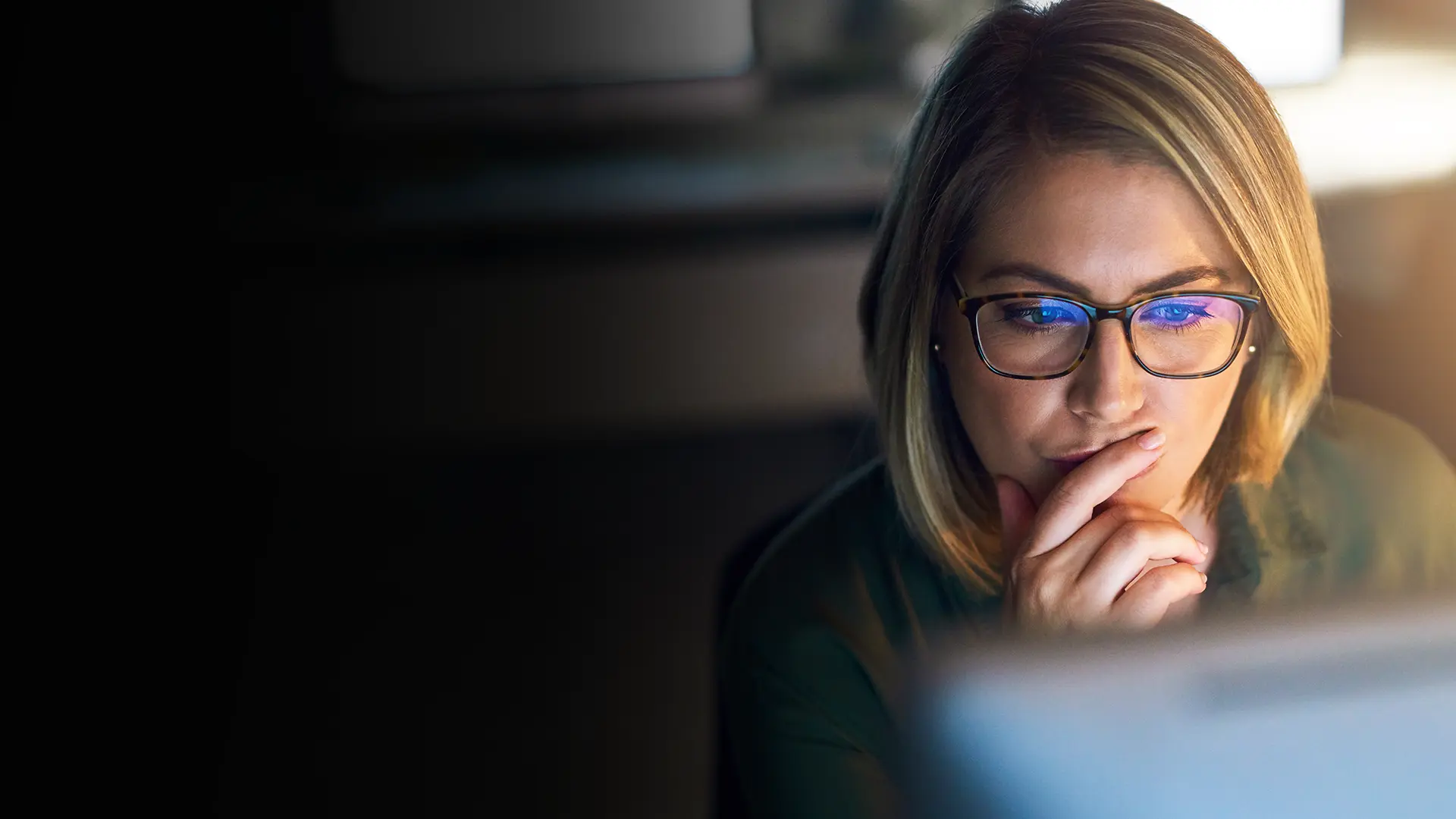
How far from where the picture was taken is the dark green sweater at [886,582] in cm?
53

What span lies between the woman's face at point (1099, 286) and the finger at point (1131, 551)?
3 centimetres

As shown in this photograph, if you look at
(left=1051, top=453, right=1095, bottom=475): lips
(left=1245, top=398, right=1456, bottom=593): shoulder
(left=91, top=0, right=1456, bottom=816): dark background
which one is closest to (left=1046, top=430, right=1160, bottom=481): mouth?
(left=1051, top=453, right=1095, bottom=475): lips

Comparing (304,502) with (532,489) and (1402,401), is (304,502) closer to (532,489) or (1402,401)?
(532,489)

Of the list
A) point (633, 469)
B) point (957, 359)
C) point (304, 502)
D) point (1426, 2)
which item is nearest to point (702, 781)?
point (633, 469)

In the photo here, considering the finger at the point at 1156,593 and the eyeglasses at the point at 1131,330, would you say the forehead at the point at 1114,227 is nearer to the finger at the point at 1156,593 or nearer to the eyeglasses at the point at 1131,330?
the eyeglasses at the point at 1131,330

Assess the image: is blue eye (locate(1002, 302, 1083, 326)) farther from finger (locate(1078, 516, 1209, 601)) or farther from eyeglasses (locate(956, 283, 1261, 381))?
finger (locate(1078, 516, 1209, 601))

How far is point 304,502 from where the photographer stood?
1041 millimetres

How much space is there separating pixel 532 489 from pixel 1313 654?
0.86 metres

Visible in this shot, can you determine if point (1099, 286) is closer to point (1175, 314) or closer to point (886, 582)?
point (1175, 314)

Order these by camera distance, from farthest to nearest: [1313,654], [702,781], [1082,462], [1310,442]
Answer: [702,781] < [1310,442] < [1082,462] < [1313,654]

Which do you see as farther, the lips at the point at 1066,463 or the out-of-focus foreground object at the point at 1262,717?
the lips at the point at 1066,463

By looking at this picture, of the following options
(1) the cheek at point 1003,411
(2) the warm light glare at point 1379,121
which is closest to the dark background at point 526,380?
(2) the warm light glare at point 1379,121

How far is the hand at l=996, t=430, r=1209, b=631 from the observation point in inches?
17.1

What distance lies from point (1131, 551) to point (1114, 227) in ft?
0.50
